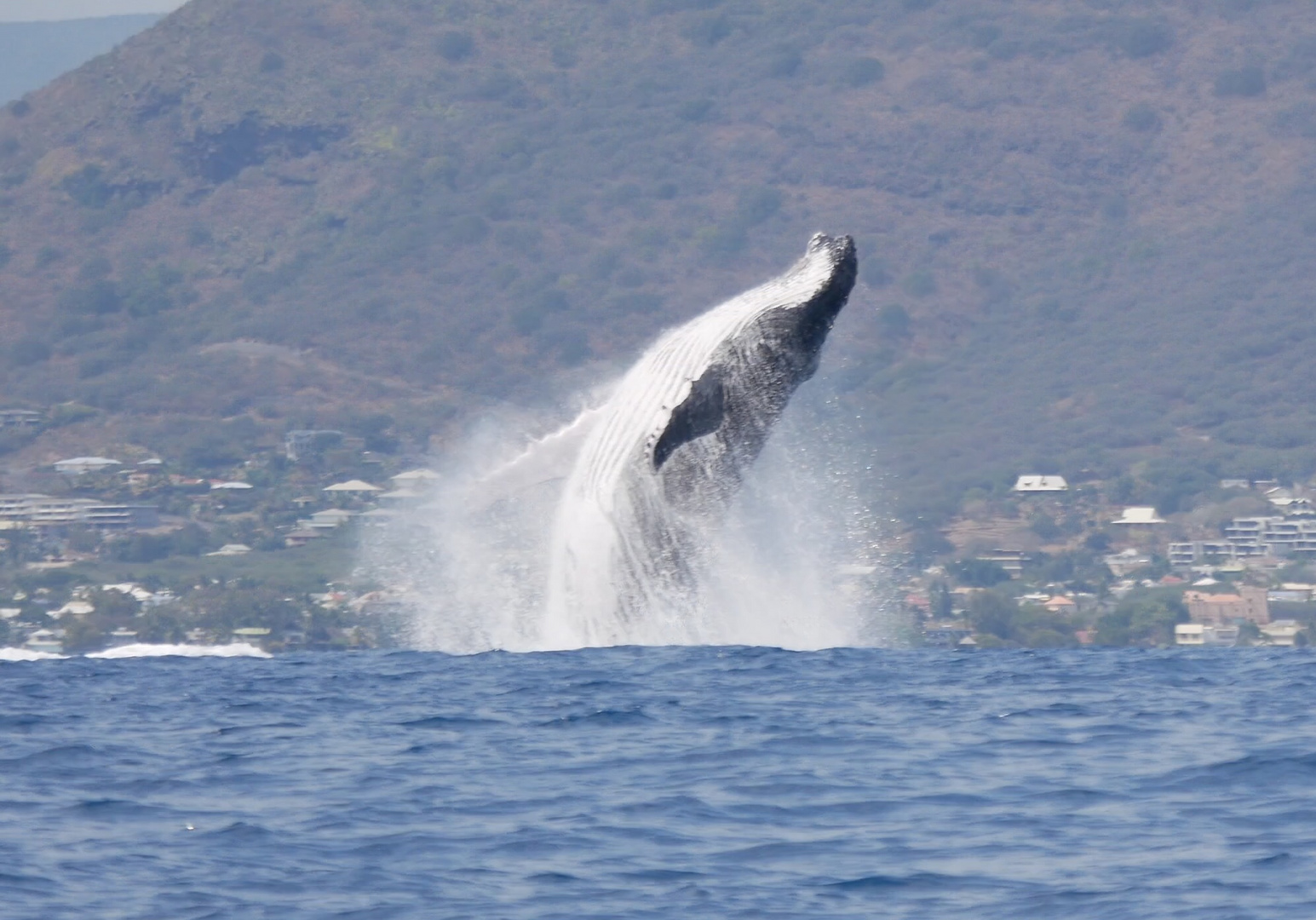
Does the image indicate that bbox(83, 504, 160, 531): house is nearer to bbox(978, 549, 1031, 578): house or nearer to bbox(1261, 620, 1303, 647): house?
bbox(978, 549, 1031, 578): house

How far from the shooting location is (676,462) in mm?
19625

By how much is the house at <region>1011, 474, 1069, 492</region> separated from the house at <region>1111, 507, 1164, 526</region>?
455cm

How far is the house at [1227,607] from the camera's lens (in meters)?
114

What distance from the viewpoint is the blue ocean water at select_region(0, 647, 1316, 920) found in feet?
32.7

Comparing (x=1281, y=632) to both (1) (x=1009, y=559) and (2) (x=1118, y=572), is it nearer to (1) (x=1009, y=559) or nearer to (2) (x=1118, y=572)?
(2) (x=1118, y=572)

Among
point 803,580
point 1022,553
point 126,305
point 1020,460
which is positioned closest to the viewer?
point 803,580

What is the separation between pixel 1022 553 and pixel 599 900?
4895 inches

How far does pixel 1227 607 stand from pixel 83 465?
77.2 m

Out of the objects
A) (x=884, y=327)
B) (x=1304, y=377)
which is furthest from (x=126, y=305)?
(x=1304, y=377)

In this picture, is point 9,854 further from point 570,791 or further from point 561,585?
point 561,585

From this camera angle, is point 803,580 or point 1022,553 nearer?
point 803,580

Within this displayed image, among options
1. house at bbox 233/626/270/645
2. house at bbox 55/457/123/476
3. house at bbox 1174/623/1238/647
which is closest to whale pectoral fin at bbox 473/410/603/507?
house at bbox 233/626/270/645

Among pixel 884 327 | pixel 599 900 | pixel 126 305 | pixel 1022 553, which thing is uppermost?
pixel 126 305

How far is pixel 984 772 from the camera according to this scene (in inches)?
493
